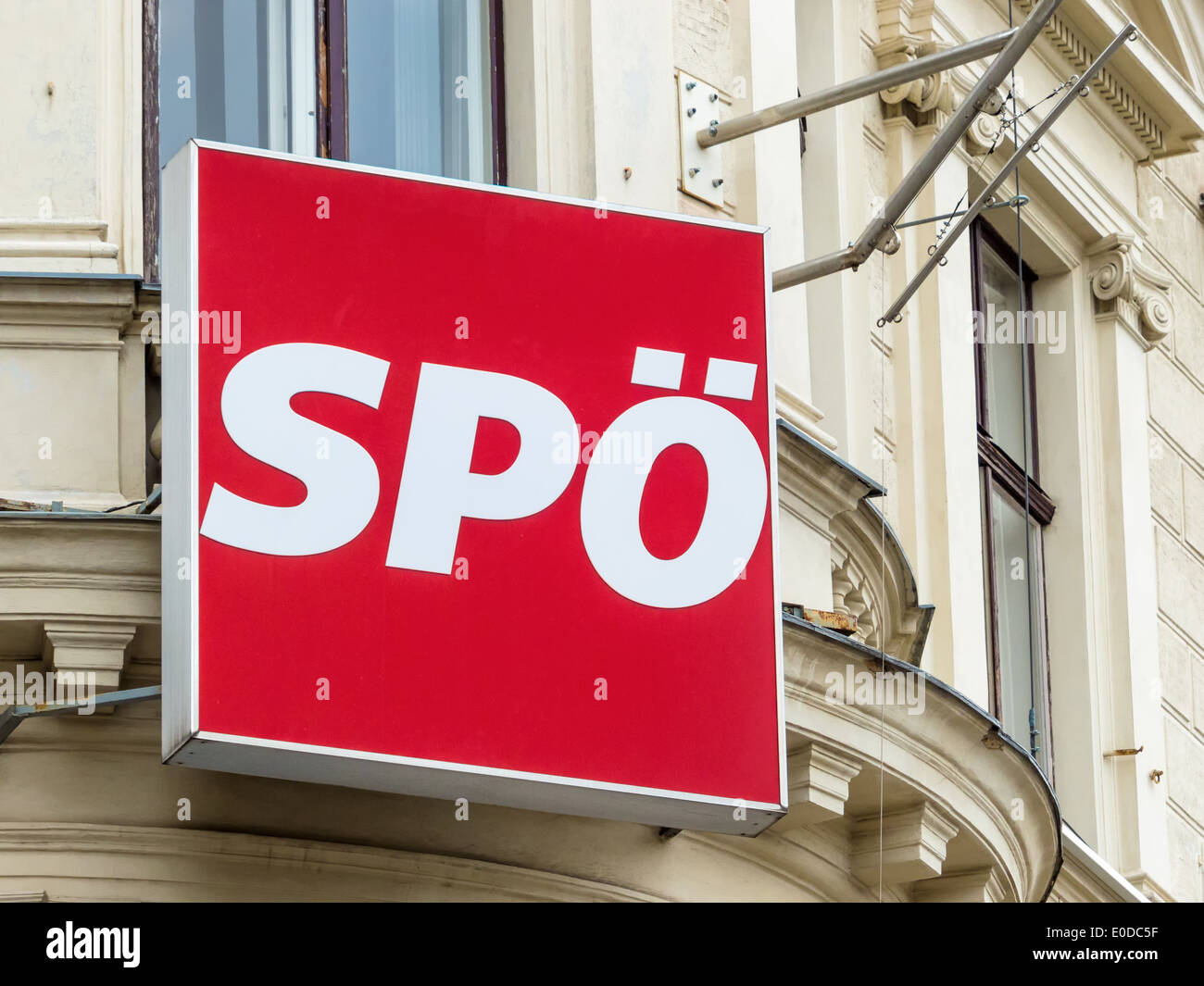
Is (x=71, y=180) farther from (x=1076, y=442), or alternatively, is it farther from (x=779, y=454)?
(x=1076, y=442)

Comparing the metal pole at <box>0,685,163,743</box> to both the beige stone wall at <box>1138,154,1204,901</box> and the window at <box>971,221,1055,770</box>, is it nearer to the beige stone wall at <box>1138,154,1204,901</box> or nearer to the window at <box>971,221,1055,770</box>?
the window at <box>971,221,1055,770</box>

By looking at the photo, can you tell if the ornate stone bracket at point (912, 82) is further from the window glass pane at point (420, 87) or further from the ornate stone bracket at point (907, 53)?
the window glass pane at point (420, 87)

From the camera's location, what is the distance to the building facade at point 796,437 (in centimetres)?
898

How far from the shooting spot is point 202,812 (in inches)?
353

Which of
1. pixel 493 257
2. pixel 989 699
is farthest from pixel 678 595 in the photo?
pixel 989 699

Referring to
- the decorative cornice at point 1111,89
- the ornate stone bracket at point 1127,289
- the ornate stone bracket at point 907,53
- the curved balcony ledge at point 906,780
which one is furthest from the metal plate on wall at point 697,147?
the ornate stone bracket at point 1127,289

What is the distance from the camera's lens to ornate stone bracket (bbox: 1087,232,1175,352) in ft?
53.1

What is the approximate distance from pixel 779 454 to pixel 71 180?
9.22 ft

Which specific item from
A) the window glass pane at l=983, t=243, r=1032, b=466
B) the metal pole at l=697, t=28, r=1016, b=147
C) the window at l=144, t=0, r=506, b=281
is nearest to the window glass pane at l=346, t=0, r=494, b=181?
the window at l=144, t=0, r=506, b=281

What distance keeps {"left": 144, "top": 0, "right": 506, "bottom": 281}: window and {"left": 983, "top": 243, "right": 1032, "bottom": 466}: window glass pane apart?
496cm

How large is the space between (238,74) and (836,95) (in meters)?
2.37

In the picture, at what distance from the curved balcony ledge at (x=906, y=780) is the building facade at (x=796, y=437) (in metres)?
0.02

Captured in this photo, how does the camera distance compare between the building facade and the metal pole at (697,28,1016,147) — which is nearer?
the building facade

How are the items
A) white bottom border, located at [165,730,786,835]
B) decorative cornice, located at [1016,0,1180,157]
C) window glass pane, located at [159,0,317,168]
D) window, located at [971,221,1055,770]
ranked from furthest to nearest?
1. decorative cornice, located at [1016,0,1180,157]
2. window, located at [971,221,1055,770]
3. window glass pane, located at [159,0,317,168]
4. white bottom border, located at [165,730,786,835]
